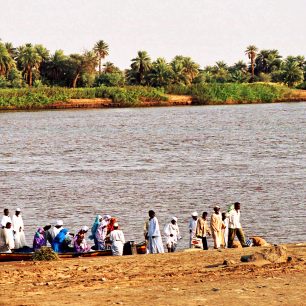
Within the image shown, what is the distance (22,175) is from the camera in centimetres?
4438

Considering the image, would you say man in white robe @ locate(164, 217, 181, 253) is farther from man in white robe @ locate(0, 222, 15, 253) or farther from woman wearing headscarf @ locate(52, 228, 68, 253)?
man in white robe @ locate(0, 222, 15, 253)

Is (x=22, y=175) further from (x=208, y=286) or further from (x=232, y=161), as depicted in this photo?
(x=208, y=286)

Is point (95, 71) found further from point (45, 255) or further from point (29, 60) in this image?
point (45, 255)

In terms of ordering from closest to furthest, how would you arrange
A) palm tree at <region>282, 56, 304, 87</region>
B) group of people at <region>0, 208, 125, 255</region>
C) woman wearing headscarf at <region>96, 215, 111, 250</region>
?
group of people at <region>0, 208, 125, 255</region>, woman wearing headscarf at <region>96, 215, 111, 250</region>, palm tree at <region>282, 56, 304, 87</region>

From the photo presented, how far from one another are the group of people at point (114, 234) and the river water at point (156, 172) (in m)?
3.49

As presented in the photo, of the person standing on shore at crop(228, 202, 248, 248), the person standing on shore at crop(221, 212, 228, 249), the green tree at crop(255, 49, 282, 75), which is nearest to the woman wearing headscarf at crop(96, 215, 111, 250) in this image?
the person standing on shore at crop(221, 212, 228, 249)

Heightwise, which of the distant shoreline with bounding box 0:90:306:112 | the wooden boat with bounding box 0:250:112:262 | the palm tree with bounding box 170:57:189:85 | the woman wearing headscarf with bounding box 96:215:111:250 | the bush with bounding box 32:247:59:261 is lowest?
the wooden boat with bounding box 0:250:112:262

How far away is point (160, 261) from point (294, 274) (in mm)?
3472

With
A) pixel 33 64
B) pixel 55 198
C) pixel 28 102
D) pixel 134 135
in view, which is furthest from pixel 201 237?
pixel 33 64

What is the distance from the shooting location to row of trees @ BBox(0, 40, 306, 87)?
12075 cm

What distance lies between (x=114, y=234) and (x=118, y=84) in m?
103

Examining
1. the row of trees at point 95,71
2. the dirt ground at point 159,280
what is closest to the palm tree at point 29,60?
the row of trees at point 95,71

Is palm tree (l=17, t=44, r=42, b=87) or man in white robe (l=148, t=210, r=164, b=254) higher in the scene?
palm tree (l=17, t=44, r=42, b=87)

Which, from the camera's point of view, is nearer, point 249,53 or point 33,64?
point 33,64
